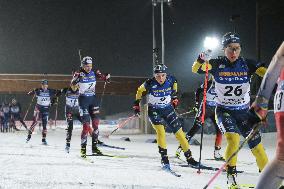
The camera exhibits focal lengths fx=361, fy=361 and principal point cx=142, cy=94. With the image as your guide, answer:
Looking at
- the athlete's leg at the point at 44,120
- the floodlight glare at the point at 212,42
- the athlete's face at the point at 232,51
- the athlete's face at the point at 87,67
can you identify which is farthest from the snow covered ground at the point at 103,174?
the floodlight glare at the point at 212,42

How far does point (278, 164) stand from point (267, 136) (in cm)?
1190

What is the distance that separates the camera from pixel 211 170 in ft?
22.2

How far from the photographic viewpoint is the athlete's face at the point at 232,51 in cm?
484

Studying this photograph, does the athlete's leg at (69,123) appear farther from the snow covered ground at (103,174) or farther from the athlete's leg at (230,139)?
the athlete's leg at (230,139)

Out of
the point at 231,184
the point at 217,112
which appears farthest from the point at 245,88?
the point at 231,184

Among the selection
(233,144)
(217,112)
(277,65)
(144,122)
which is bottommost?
(144,122)

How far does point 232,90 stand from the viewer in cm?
502

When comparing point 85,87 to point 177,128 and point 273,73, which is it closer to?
point 177,128

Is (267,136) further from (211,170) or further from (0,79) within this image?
(0,79)

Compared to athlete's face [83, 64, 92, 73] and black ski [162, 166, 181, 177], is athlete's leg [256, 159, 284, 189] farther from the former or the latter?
athlete's face [83, 64, 92, 73]

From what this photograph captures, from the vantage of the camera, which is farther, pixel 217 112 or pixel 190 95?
pixel 190 95

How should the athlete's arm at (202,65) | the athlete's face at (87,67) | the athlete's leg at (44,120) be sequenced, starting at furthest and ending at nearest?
the athlete's leg at (44,120), the athlete's face at (87,67), the athlete's arm at (202,65)

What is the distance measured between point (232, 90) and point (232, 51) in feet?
1.78

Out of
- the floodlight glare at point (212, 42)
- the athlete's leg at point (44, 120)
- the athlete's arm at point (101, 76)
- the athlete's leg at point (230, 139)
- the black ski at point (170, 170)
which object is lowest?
the athlete's leg at point (44, 120)
